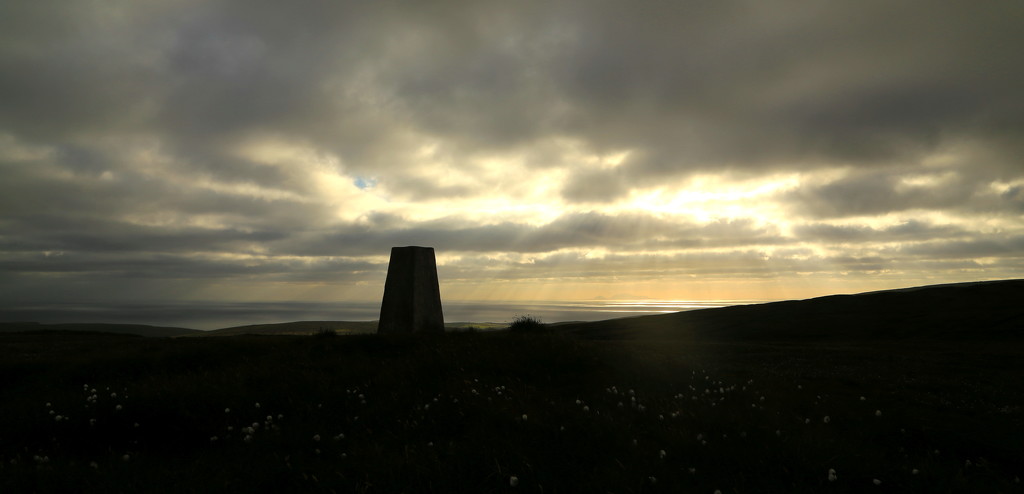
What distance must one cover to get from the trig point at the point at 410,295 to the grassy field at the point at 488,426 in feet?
21.1

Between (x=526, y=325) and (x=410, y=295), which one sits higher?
(x=410, y=295)

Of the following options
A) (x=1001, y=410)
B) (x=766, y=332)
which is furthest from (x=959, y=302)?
(x=1001, y=410)

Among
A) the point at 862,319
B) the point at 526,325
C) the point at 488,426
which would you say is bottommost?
the point at 862,319

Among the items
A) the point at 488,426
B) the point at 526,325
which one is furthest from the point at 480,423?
the point at 526,325

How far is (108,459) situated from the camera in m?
7.33

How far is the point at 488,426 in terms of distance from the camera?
25.1 ft

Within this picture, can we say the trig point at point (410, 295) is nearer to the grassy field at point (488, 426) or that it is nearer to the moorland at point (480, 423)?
the moorland at point (480, 423)

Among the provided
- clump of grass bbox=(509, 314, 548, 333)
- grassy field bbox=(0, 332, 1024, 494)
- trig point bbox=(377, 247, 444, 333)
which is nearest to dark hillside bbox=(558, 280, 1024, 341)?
trig point bbox=(377, 247, 444, 333)

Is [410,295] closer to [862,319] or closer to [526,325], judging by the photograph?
[526,325]

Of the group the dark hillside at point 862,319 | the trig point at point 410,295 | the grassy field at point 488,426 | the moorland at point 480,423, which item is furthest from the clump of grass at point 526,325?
the dark hillside at point 862,319

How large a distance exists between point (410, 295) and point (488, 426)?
1349 centimetres

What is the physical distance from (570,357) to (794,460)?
5.78 metres

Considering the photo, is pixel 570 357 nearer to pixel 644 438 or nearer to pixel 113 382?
pixel 644 438

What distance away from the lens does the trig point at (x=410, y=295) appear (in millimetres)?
20516
